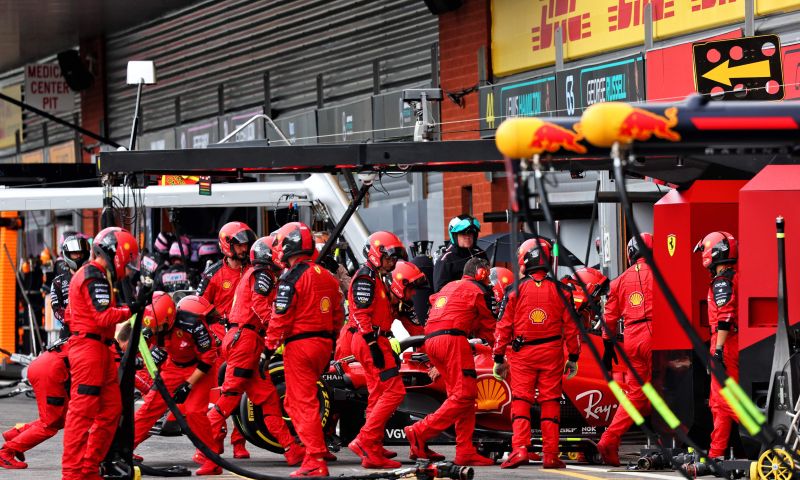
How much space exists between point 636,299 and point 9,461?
526cm

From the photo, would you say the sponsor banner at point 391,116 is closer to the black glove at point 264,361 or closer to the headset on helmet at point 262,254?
the headset on helmet at point 262,254

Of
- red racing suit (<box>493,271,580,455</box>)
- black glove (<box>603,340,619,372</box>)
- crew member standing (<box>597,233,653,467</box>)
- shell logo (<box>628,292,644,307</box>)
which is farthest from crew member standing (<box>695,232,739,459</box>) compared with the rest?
black glove (<box>603,340,619,372</box>)

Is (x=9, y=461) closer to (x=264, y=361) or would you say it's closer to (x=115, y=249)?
(x=264, y=361)

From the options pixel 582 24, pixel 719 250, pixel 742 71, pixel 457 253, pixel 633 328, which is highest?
pixel 582 24

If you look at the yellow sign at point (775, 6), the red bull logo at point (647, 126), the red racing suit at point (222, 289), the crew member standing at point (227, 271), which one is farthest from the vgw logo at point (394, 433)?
the red bull logo at point (647, 126)

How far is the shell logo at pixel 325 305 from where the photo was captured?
11.6 m

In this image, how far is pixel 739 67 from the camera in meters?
13.1

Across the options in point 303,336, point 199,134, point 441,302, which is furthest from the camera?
point 199,134

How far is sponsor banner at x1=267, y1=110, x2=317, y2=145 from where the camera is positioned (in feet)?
82.0

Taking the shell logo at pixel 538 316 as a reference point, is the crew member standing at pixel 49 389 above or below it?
below

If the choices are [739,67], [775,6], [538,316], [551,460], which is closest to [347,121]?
[775,6]

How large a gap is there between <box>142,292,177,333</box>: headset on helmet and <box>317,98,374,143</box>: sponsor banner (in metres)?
10.7

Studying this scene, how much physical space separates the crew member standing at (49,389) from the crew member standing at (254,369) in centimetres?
133

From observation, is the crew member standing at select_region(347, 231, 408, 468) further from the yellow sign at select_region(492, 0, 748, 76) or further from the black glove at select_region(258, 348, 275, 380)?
the yellow sign at select_region(492, 0, 748, 76)
